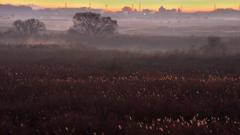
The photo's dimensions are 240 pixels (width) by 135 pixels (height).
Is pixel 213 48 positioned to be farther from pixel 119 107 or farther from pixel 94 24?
pixel 119 107

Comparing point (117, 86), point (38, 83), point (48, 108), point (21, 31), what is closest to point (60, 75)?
point (38, 83)

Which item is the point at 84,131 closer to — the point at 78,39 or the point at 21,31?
the point at 78,39

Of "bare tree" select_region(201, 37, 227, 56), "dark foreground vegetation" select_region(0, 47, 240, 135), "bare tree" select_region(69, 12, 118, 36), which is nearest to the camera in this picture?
"dark foreground vegetation" select_region(0, 47, 240, 135)

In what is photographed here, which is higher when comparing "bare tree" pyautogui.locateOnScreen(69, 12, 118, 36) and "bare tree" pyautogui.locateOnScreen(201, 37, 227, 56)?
"bare tree" pyautogui.locateOnScreen(69, 12, 118, 36)

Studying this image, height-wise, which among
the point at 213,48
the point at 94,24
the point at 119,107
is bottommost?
the point at 213,48

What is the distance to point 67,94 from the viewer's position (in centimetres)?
1332

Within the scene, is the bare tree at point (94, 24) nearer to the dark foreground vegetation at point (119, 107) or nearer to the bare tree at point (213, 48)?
the bare tree at point (213, 48)

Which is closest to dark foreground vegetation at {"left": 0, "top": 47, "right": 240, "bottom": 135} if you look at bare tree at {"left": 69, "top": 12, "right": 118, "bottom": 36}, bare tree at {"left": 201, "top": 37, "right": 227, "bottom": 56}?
bare tree at {"left": 201, "top": 37, "right": 227, "bottom": 56}

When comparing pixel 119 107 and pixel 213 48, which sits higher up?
pixel 119 107

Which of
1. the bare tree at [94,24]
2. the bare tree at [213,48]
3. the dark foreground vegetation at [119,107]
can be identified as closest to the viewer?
the dark foreground vegetation at [119,107]

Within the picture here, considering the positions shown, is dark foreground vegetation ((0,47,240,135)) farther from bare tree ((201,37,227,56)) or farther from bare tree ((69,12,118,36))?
bare tree ((69,12,118,36))

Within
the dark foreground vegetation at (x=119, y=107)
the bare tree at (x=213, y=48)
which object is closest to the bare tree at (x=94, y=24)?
the bare tree at (x=213, y=48)

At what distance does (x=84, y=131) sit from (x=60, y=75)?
29.6 feet

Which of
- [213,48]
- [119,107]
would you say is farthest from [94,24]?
[119,107]
